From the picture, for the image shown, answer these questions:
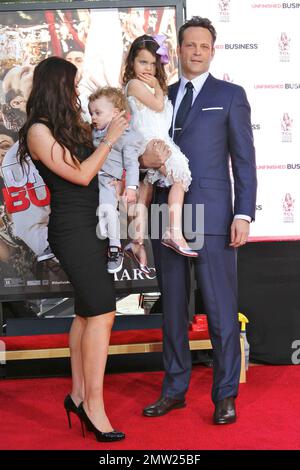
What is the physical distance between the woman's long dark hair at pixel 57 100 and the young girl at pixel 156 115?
1.25ft

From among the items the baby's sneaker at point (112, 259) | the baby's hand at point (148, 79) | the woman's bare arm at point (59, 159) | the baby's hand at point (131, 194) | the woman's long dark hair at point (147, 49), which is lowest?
the baby's sneaker at point (112, 259)

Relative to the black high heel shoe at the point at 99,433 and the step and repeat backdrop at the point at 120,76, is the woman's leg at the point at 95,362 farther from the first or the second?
the step and repeat backdrop at the point at 120,76

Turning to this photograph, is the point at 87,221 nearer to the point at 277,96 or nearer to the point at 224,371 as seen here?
the point at 224,371

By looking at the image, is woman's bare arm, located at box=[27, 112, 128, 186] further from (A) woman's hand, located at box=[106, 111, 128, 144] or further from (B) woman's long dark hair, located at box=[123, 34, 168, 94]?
(B) woman's long dark hair, located at box=[123, 34, 168, 94]

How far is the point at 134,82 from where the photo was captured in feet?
11.7

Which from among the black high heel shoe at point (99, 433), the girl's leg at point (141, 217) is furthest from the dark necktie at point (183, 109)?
the black high heel shoe at point (99, 433)

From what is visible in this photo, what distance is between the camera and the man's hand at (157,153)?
3.51 metres

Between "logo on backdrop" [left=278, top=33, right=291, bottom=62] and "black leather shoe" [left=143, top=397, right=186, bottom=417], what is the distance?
2.24 metres

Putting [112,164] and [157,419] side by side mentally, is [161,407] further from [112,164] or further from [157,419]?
[112,164]

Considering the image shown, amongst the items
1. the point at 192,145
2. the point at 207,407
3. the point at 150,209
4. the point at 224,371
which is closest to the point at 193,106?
the point at 192,145

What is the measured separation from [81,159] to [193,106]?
2.13 ft

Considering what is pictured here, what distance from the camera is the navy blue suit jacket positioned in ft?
11.8
